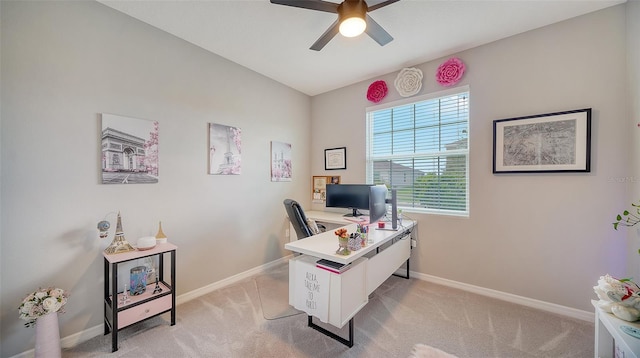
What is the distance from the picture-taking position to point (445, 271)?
2721mm

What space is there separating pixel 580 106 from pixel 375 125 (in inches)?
77.7

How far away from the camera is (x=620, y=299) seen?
4.10 feet

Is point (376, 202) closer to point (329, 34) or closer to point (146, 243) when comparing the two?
point (329, 34)

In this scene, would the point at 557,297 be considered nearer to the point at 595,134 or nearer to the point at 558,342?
the point at 558,342

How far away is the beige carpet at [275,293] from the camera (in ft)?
7.18

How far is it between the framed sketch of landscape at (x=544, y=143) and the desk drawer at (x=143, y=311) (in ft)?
10.8

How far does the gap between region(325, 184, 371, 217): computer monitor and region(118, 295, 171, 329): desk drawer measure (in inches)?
85.5

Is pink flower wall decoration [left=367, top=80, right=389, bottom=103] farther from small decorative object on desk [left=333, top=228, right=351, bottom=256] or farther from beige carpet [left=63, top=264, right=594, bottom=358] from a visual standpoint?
beige carpet [left=63, top=264, right=594, bottom=358]

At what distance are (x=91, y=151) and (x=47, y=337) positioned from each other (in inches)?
50.3

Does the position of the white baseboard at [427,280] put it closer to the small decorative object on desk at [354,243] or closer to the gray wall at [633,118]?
the gray wall at [633,118]

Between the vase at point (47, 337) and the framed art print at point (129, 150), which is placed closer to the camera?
the vase at point (47, 337)

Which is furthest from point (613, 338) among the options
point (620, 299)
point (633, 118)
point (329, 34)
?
point (329, 34)

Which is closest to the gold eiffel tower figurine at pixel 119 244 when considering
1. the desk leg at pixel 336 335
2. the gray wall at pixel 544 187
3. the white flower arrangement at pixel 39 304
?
the white flower arrangement at pixel 39 304

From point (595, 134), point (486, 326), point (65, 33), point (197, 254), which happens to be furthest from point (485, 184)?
point (65, 33)
